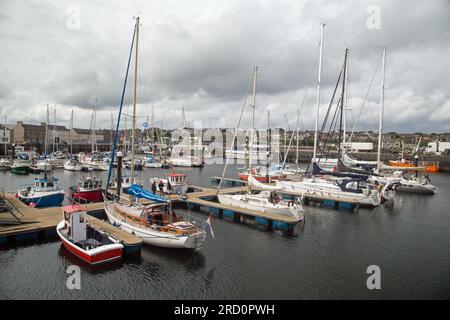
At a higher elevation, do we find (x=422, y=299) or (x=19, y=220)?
(x=19, y=220)

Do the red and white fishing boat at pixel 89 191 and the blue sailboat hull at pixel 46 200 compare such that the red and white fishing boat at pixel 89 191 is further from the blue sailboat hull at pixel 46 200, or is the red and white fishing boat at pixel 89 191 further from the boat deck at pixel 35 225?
the boat deck at pixel 35 225

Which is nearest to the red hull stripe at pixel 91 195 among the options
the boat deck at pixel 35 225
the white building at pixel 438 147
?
the boat deck at pixel 35 225

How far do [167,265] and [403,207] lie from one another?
31.2 metres

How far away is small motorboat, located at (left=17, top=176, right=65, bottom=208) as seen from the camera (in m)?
28.2

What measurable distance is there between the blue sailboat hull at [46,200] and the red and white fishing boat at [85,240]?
1019cm

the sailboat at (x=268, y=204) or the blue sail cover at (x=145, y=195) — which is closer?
the blue sail cover at (x=145, y=195)

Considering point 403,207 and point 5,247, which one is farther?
point 403,207

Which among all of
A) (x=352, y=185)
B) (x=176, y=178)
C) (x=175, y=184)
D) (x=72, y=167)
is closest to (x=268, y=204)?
(x=352, y=185)

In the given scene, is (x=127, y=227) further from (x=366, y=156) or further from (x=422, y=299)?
(x=366, y=156)

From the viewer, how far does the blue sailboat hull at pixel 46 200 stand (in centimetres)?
2812

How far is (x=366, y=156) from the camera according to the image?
353ft

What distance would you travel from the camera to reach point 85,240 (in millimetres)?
18547
